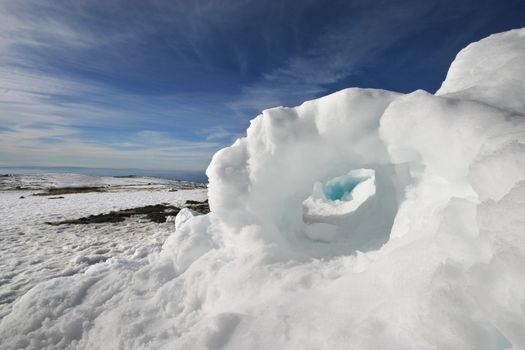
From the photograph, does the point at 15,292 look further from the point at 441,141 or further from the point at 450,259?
the point at 441,141

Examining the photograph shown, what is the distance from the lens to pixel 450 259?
9.12 feet

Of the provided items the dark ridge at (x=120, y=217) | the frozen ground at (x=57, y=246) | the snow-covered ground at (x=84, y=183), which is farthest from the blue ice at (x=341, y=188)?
the snow-covered ground at (x=84, y=183)

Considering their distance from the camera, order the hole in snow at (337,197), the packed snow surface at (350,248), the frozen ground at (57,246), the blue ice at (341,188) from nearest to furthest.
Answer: the packed snow surface at (350,248), the frozen ground at (57,246), the hole in snow at (337,197), the blue ice at (341,188)

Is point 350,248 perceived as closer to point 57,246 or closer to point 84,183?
point 57,246

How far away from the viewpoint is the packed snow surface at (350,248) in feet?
8.11

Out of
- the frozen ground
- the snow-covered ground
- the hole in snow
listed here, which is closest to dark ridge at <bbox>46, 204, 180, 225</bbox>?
the frozen ground

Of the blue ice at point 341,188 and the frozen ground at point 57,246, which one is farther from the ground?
the blue ice at point 341,188

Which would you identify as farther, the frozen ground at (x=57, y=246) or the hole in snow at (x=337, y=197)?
the hole in snow at (x=337, y=197)

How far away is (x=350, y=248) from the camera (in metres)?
4.73

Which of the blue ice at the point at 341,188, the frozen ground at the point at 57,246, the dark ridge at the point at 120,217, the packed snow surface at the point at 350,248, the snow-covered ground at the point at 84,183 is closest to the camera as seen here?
the packed snow surface at the point at 350,248

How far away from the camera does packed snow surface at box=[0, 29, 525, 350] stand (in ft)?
8.11

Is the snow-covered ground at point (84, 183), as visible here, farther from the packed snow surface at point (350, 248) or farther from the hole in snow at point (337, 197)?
the packed snow surface at point (350, 248)

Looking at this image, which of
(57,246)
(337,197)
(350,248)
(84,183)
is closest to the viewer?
(350,248)

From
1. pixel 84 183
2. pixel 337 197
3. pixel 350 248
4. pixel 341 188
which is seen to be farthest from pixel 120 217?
pixel 84 183
